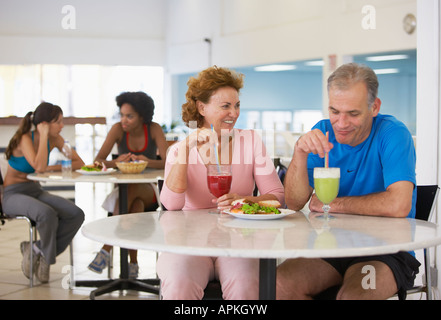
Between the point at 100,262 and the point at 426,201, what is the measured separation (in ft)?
7.16

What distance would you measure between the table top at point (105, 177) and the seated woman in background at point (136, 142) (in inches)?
12.0

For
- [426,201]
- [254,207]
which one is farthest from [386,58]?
[254,207]

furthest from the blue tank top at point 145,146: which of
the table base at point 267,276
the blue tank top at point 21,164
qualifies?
the table base at point 267,276

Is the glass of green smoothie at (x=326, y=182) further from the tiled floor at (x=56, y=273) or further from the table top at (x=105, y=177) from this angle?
the tiled floor at (x=56, y=273)

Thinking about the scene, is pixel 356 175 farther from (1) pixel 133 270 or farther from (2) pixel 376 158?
(1) pixel 133 270

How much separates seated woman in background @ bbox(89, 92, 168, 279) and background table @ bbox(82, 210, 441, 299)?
2.02 metres

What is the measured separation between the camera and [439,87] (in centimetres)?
278

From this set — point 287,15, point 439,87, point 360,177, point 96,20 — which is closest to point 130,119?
point 439,87

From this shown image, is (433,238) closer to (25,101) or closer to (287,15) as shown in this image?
(287,15)

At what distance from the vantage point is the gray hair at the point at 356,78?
184 centimetres

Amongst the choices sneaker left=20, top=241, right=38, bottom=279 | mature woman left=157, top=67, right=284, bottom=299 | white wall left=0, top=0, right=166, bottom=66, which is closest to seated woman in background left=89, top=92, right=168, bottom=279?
sneaker left=20, top=241, right=38, bottom=279
